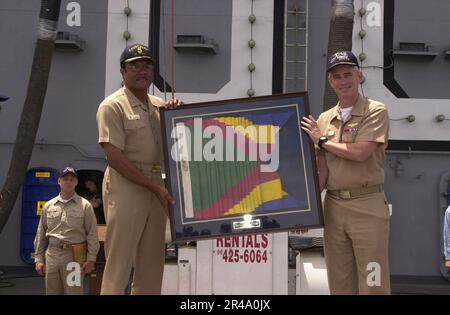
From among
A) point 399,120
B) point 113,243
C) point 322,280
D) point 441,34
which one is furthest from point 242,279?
point 441,34

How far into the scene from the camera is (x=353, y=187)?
418 cm

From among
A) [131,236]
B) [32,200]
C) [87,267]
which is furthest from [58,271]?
[32,200]

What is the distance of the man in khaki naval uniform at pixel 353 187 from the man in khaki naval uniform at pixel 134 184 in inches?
42.7

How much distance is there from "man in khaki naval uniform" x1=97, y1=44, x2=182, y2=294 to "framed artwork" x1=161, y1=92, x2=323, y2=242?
0.11 meters

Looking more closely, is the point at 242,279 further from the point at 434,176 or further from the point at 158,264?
the point at 434,176

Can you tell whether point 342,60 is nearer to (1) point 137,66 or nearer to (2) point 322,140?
(2) point 322,140

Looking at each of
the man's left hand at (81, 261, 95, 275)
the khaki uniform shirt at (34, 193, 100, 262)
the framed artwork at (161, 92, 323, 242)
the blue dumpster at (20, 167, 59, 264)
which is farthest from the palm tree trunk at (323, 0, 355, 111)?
the blue dumpster at (20, 167, 59, 264)

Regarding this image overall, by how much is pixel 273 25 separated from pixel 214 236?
8.40 metres

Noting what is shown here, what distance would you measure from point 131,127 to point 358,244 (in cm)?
167

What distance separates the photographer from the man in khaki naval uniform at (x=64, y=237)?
6855 mm

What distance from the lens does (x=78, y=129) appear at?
40.1 feet

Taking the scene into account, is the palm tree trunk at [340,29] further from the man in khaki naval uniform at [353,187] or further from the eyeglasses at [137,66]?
the eyeglasses at [137,66]

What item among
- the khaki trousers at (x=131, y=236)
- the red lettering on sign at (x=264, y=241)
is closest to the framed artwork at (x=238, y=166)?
the khaki trousers at (x=131, y=236)

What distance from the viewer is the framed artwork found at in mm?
4414
